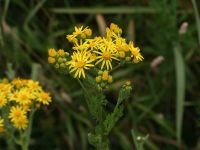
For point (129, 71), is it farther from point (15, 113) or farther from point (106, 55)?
point (106, 55)

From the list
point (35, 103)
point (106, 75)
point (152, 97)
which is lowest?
point (106, 75)

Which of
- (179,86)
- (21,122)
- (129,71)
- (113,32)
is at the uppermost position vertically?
(129,71)

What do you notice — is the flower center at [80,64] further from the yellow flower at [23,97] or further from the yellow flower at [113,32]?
the yellow flower at [23,97]

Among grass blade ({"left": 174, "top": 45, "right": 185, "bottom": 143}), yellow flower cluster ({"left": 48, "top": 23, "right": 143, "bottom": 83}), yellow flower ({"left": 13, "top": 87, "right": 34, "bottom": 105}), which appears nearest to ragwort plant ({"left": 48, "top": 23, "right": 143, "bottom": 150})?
yellow flower cluster ({"left": 48, "top": 23, "right": 143, "bottom": 83})

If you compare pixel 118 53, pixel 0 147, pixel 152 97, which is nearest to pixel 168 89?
pixel 152 97

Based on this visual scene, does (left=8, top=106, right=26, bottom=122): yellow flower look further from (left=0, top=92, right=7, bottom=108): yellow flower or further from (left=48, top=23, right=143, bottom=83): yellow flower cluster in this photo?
(left=48, top=23, right=143, bottom=83): yellow flower cluster

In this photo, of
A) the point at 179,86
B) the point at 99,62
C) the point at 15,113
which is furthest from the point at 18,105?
the point at 179,86

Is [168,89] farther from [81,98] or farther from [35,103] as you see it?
[35,103]
